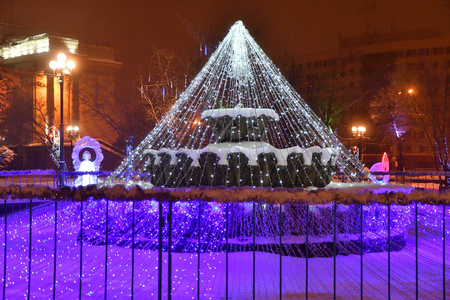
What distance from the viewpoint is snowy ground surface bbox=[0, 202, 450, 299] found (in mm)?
5711

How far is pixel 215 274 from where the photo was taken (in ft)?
21.4

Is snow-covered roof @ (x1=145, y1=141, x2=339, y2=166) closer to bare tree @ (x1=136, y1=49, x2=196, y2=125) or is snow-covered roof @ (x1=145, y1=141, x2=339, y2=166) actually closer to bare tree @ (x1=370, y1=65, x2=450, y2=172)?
bare tree @ (x1=136, y1=49, x2=196, y2=125)

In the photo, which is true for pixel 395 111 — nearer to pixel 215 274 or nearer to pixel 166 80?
pixel 166 80

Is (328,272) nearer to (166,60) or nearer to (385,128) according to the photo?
(166,60)

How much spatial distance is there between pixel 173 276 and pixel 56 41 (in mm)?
42674

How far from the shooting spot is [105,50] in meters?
48.2

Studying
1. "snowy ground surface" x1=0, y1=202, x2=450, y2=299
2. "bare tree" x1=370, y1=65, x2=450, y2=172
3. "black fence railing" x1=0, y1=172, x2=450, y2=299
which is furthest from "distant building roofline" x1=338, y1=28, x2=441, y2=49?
"snowy ground surface" x1=0, y1=202, x2=450, y2=299

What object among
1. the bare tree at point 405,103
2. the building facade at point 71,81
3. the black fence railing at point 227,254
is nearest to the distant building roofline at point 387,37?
the bare tree at point 405,103

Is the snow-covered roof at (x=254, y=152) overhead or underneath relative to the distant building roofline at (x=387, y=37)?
underneath

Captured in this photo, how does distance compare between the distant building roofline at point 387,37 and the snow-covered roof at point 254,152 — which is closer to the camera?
the snow-covered roof at point 254,152

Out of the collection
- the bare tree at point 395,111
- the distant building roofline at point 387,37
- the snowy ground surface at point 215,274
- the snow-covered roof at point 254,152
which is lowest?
the snowy ground surface at point 215,274

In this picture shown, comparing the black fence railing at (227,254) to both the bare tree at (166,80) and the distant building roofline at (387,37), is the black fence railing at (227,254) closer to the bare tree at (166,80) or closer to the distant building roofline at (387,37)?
the bare tree at (166,80)

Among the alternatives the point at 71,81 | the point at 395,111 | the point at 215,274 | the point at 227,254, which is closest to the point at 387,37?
the point at 395,111

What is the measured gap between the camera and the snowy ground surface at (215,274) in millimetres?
5711
